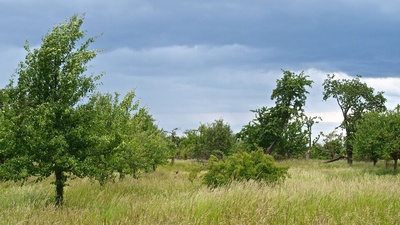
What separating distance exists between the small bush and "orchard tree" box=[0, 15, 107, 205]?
558 centimetres

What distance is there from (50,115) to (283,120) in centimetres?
3375

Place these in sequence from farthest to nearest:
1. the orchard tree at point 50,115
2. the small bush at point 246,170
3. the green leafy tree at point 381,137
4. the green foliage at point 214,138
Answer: the green foliage at point 214,138 → the green leafy tree at point 381,137 → the small bush at point 246,170 → the orchard tree at point 50,115

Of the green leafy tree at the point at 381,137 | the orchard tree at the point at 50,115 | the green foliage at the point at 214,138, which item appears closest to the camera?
the orchard tree at the point at 50,115

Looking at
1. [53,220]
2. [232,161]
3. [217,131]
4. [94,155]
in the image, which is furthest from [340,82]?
[53,220]

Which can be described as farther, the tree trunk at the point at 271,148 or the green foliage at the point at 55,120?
the tree trunk at the point at 271,148

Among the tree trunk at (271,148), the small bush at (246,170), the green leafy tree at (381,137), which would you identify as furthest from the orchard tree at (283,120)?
the small bush at (246,170)

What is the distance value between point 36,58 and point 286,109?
32.6 meters

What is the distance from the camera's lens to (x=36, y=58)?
34.2ft

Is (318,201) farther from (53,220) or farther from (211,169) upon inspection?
(211,169)

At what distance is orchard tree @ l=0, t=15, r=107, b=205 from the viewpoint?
9.98 m

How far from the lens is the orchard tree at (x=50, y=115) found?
9977 mm

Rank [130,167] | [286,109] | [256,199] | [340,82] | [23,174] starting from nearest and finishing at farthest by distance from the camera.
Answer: [256,199] → [23,174] → [130,167] → [286,109] → [340,82]

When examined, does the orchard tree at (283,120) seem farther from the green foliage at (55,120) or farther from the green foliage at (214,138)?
the green foliage at (55,120)

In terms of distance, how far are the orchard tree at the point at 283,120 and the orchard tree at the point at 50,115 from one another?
31242mm
